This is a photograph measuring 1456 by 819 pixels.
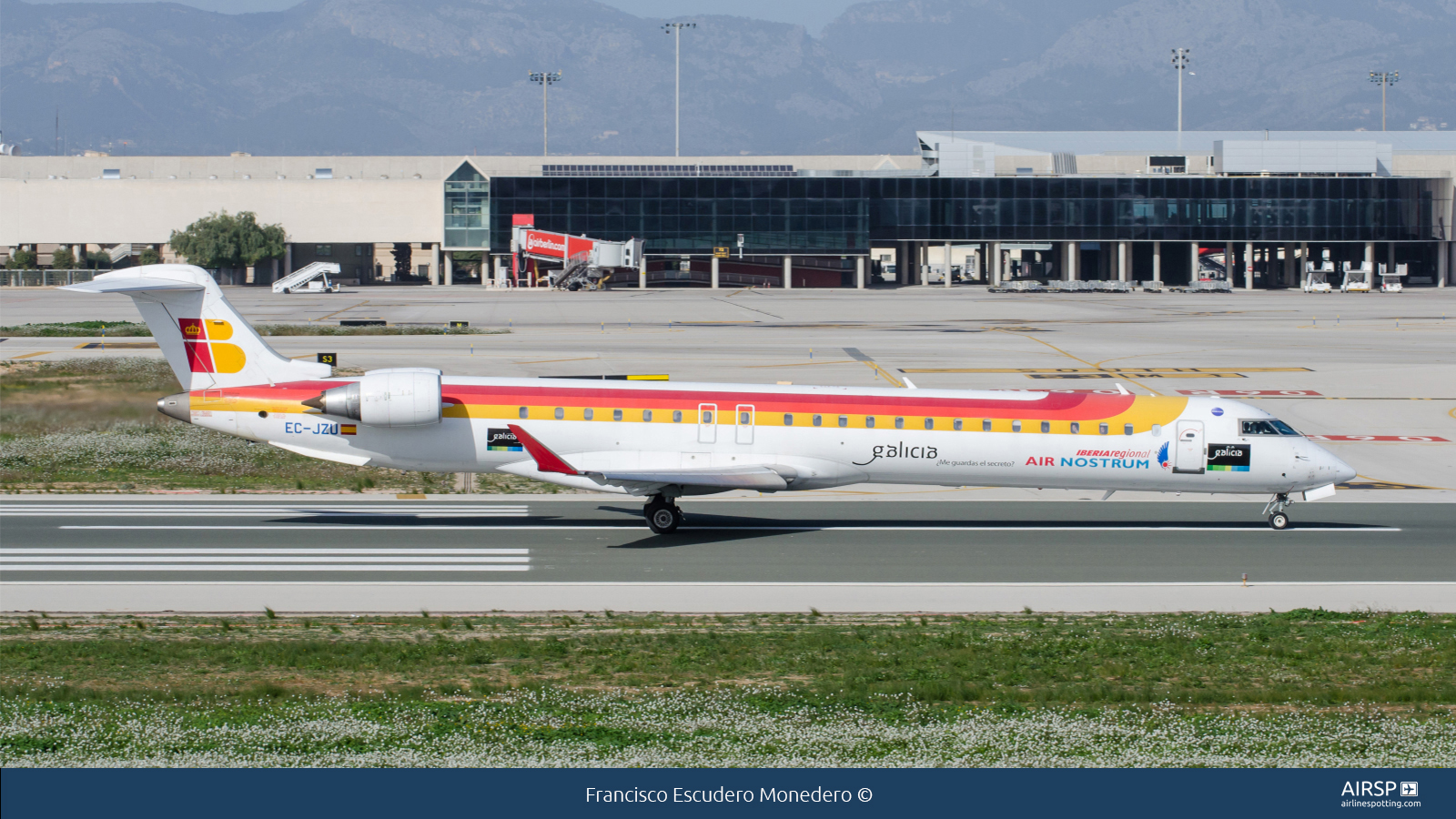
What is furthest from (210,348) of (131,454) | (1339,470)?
(1339,470)

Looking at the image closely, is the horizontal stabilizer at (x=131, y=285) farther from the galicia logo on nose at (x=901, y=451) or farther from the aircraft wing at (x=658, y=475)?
the galicia logo on nose at (x=901, y=451)

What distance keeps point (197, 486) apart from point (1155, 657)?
27541 mm

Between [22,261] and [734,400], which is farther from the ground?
[22,261]

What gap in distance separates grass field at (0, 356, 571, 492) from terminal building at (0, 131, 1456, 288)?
119539 millimetres

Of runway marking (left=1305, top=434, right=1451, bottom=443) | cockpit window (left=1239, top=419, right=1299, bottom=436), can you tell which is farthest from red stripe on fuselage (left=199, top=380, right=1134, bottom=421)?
runway marking (left=1305, top=434, right=1451, bottom=443)

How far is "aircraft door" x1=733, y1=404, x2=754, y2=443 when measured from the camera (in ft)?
102

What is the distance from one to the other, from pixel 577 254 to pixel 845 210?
3284 cm

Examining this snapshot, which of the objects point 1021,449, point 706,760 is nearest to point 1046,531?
point 1021,449

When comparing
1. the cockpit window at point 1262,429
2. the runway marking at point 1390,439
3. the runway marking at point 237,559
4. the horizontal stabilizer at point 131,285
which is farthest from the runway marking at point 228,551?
the runway marking at point 1390,439

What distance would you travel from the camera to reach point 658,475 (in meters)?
30.2

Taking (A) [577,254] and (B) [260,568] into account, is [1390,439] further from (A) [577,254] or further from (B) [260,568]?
(A) [577,254]

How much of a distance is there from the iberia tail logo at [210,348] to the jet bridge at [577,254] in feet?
401

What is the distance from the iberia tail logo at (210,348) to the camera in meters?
31.5

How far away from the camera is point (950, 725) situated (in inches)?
621
